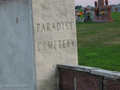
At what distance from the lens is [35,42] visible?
12.7 feet

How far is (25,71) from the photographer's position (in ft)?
13.8

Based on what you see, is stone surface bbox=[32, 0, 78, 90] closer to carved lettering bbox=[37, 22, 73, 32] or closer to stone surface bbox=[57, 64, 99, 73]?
carved lettering bbox=[37, 22, 73, 32]

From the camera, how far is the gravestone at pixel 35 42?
391 cm

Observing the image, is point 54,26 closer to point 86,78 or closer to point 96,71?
point 86,78

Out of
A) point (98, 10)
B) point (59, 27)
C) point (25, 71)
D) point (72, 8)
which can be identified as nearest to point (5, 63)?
point (25, 71)

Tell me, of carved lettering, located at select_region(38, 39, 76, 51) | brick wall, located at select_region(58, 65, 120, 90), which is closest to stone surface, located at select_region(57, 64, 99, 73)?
brick wall, located at select_region(58, 65, 120, 90)

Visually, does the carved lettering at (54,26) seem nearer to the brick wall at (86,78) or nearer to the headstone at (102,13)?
the brick wall at (86,78)

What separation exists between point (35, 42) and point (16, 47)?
53 cm

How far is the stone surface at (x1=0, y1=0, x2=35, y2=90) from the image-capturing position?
4137 millimetres

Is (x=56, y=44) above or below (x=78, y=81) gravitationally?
above

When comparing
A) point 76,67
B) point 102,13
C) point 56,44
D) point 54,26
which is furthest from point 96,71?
point 102,13

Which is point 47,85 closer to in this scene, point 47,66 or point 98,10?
Result: point 47,66

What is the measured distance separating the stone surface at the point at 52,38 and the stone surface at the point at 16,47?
0.18 meters

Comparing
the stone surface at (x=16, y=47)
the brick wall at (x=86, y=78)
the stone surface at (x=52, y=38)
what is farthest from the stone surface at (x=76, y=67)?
the stone surface at (x=16, y=47)
